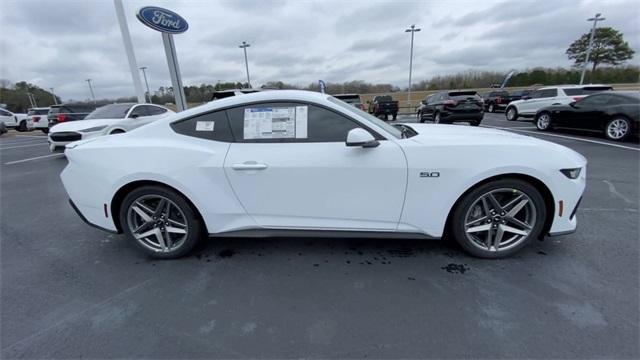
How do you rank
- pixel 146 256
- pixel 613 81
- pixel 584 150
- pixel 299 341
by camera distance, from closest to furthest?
1. pixel 299 341
2. pixel 146 256
3. pixel 584 150
4. pixel 613 81

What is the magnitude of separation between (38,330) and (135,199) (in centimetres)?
108

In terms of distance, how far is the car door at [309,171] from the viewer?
2258 mm

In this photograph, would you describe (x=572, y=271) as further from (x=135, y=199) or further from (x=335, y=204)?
(x=135, y=199)

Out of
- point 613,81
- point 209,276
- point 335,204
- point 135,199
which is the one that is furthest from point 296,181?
point 613,81

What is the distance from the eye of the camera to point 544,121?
9.91 meters

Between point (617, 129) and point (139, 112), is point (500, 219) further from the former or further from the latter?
point (139, 112)

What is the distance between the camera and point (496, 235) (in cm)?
245

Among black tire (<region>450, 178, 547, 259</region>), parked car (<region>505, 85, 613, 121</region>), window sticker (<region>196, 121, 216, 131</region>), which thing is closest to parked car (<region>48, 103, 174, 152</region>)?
window sticker (<region>196, 121, 216, 131</region>)

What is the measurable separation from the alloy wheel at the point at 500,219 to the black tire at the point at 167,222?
2.40 m

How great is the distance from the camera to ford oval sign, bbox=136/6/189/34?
6605 mm

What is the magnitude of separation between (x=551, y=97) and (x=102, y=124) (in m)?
16.3

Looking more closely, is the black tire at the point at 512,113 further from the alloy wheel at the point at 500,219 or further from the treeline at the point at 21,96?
the treeline at the point at 21,96

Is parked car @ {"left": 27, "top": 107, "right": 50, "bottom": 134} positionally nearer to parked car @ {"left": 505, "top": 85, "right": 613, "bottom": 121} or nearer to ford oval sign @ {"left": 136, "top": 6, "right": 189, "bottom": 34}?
ford oval sign @ {"left": 136, "top": 6, "right": 189, "bottom": 34}

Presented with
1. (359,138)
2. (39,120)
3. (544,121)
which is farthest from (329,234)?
(39,120)
